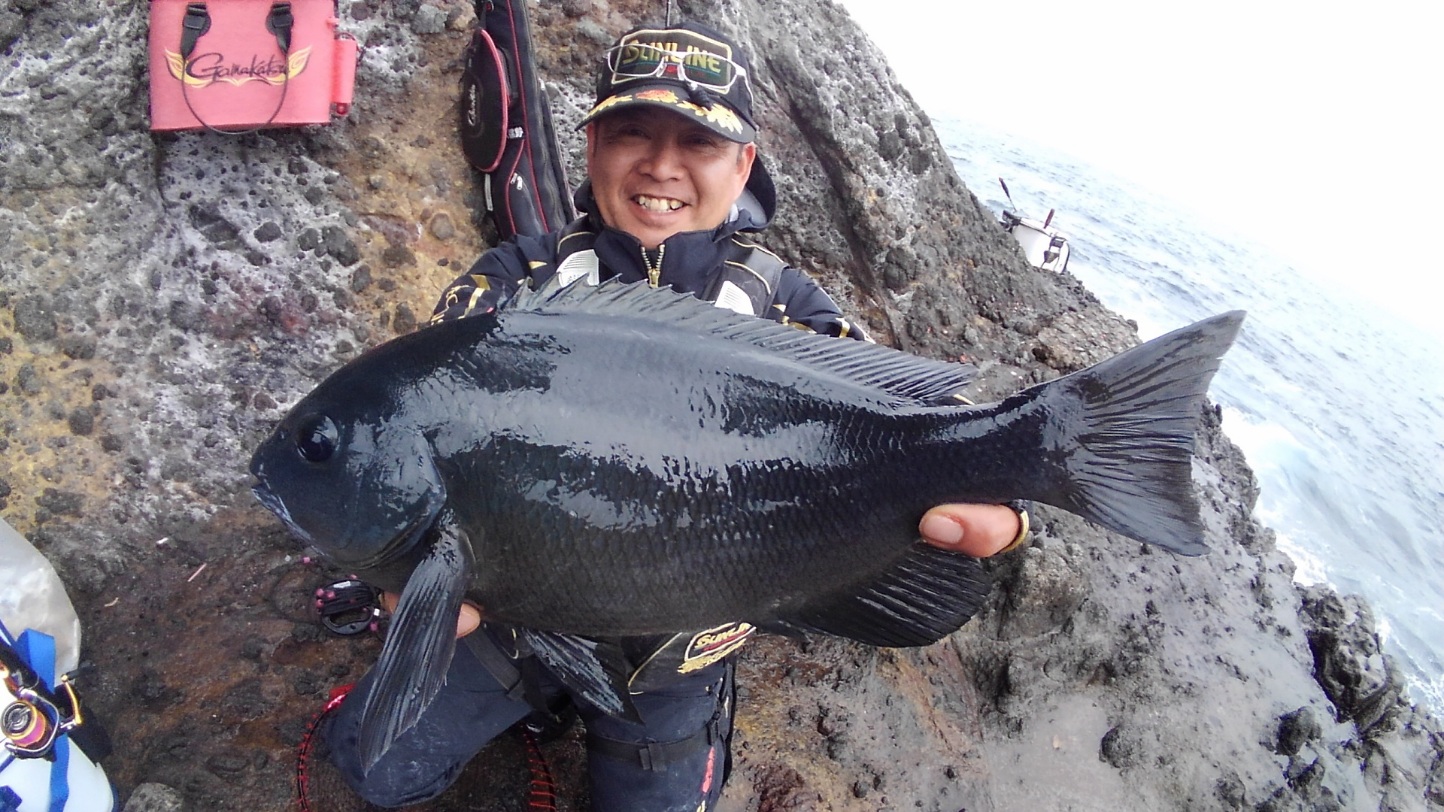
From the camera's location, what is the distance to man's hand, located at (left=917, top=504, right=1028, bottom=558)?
1479 millimetres

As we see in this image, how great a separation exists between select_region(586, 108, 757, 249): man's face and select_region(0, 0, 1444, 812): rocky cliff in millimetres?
1651

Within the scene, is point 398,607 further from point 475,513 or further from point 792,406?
point 792,406

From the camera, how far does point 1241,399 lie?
11836 mm

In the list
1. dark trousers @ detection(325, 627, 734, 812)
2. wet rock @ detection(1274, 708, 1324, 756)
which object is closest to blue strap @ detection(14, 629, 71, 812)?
dark trousers @ detection(325, 627, 734, 812)

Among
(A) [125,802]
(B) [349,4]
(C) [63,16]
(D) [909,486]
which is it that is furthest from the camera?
(B) [349,4]

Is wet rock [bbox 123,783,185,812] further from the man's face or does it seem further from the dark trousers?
the man's face

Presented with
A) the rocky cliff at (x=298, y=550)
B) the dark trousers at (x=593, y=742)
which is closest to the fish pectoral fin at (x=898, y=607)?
the dark trousers at (x=593, y=742)

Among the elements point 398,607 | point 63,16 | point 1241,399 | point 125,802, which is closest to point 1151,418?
point 398,607

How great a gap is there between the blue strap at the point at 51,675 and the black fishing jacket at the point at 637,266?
1.44 meters

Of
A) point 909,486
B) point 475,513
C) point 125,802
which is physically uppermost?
point 909,486

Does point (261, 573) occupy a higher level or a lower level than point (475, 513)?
lower

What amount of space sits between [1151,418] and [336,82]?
327cm

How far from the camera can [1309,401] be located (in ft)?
44.4

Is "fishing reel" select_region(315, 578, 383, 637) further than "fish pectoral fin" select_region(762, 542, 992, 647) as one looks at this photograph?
Yes
